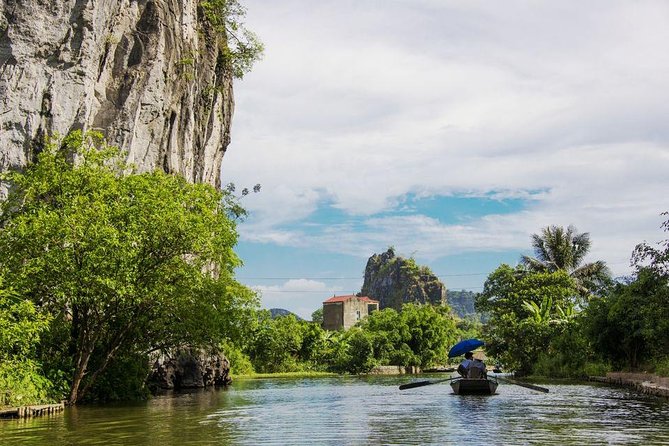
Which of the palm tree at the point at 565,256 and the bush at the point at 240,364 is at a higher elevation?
the palm tree at the point at 565,256

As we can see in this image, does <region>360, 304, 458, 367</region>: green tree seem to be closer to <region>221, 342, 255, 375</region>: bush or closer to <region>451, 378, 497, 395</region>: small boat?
<region>221, 342, 255, 375</region>: bush

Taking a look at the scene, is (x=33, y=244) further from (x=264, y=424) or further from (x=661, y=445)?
(x=661, y=445)

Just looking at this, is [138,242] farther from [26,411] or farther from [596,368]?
[596,368]

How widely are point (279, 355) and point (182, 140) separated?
3540 cm

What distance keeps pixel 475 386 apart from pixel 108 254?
16.5 meters

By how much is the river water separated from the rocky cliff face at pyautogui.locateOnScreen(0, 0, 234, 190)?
1558 centimetres

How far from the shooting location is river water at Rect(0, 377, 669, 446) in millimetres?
16547

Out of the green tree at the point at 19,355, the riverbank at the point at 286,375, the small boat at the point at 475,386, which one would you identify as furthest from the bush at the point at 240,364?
the green tree at the point at 19,355

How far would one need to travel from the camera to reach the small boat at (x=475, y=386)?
102 ft

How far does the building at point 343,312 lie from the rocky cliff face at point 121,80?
3438 inches

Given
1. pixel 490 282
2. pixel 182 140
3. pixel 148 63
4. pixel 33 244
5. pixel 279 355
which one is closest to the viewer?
pixel 33 244

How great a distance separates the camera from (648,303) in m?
37.2

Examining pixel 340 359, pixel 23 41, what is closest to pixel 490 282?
pixel 340 359

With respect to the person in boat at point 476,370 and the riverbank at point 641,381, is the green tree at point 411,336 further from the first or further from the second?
the person in boat at point 476,370
